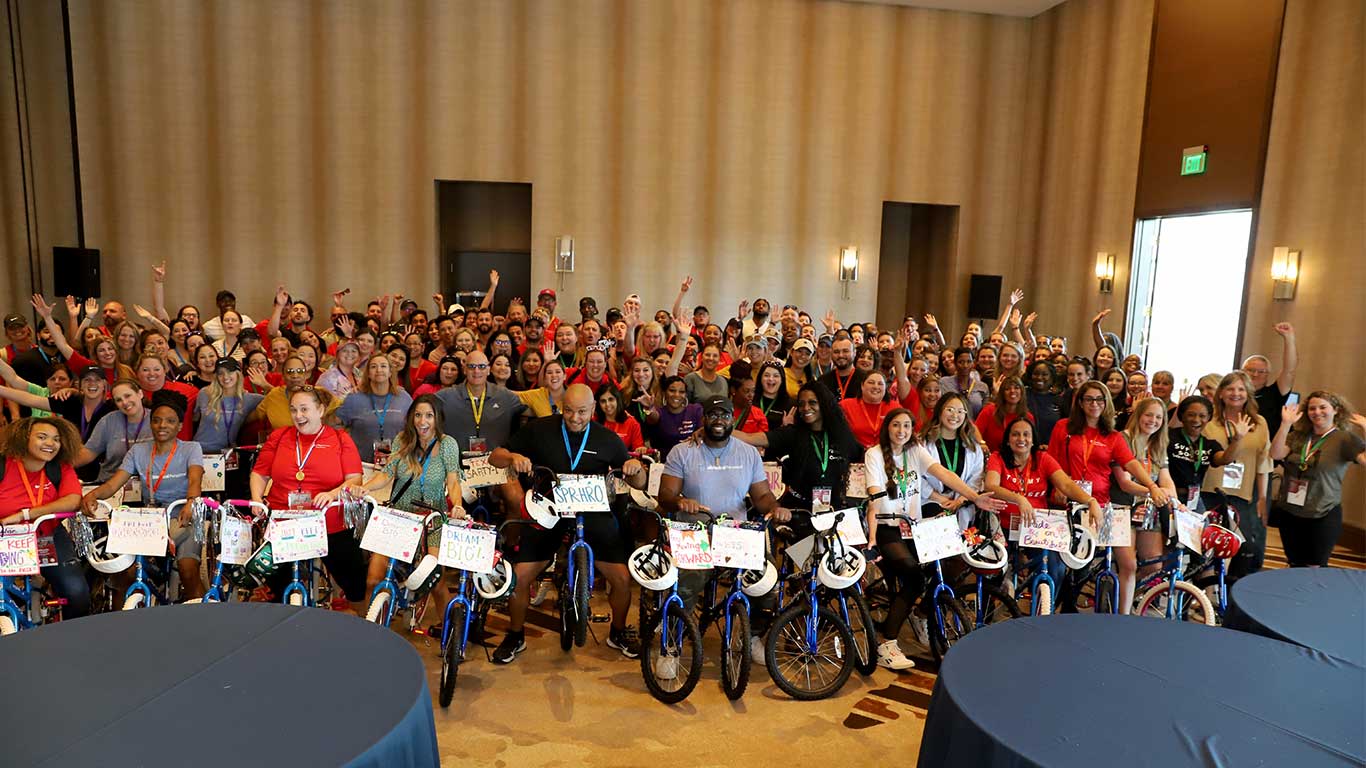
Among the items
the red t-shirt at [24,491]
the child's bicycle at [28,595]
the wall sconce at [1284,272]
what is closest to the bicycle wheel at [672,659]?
the child's bicycle at [28,595]

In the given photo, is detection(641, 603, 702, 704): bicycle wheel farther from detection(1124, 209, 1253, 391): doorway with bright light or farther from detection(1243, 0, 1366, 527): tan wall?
detection(1124, 209, 1253, 391): doorway with bright light

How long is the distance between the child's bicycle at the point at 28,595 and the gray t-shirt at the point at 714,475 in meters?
3.04

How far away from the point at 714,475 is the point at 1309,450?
4.07 m

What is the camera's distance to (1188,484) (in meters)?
5.43

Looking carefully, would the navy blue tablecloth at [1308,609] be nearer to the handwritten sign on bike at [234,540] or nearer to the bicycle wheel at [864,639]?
the bicycle wheel at [864,639]

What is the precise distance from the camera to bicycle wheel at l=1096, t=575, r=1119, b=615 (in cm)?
501

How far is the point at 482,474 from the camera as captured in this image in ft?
16.6

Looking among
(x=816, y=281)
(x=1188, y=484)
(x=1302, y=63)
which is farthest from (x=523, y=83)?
(x=1188, y=484)

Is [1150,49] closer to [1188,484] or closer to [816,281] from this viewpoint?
[816,281]

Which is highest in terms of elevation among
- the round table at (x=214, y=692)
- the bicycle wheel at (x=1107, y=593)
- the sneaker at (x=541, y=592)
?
the round table at (x=214, y=692)

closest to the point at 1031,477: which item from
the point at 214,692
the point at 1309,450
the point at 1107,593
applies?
the point at 1107,593

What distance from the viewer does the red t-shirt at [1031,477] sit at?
16.5 ft

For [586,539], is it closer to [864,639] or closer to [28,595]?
[864,639]

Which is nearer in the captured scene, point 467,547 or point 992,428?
point 467,547
